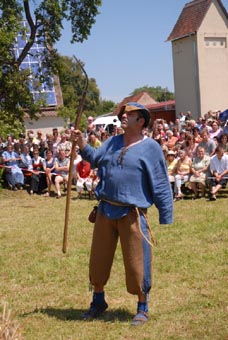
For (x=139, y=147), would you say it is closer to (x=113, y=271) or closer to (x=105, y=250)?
(x=105, y=250)

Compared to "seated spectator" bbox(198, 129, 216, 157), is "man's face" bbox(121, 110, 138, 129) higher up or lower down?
higher up

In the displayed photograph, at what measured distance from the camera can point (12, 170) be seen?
14305mm

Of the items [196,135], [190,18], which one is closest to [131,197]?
[196,135]

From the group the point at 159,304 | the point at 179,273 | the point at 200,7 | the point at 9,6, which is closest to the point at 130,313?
the point at 159,304

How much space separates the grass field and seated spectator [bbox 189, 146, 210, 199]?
6.05 ft

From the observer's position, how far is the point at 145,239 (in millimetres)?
4582

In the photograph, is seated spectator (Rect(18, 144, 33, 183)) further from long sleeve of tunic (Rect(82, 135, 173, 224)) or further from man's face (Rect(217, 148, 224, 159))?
long sleeve of tunic (Rect(82, 135, 173, 224))

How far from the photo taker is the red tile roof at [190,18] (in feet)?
119

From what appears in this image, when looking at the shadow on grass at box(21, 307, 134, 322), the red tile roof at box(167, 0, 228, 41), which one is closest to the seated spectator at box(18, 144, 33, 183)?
the shadow on grass at box(21, 307, 134, 322)

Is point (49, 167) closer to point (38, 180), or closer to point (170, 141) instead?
point (38, 180)

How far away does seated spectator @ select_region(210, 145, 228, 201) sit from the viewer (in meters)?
11.5

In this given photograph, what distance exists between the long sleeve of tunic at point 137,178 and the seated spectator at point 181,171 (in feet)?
23.6

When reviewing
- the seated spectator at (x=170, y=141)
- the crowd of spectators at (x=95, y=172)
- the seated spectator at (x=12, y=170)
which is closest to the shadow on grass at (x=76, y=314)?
the crowd of spectators at (x=95, y=172)

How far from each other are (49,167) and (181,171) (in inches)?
143
